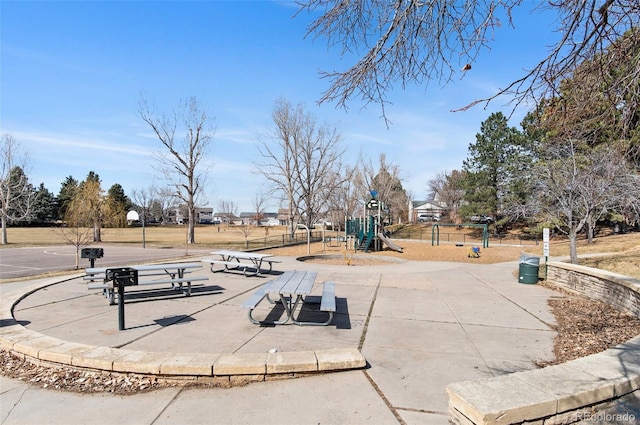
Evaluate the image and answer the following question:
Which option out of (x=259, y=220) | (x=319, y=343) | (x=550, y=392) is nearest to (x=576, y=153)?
(x=319, y=343)

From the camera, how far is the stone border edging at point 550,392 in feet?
8.31

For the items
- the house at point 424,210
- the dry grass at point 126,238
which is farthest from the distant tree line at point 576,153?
the house at point 424,210

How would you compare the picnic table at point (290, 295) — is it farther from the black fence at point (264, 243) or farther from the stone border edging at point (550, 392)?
the black fence at point (264, 243)

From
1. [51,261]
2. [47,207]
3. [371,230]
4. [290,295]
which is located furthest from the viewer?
[47,207]

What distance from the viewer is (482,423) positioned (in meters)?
2.42

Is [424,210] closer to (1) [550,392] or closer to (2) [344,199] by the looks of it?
(2) [344,199]

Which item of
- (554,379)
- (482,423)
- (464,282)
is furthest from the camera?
(464,282)

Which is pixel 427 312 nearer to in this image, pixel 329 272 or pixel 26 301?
pixel 329 272

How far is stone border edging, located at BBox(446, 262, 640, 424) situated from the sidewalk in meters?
0.55

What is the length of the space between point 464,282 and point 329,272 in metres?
4.08

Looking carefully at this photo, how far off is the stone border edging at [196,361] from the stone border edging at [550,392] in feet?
4.73

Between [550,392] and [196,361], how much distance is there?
322cm

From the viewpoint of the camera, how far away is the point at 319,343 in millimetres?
4984

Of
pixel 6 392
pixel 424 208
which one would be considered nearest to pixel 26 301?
pixel 6 392
